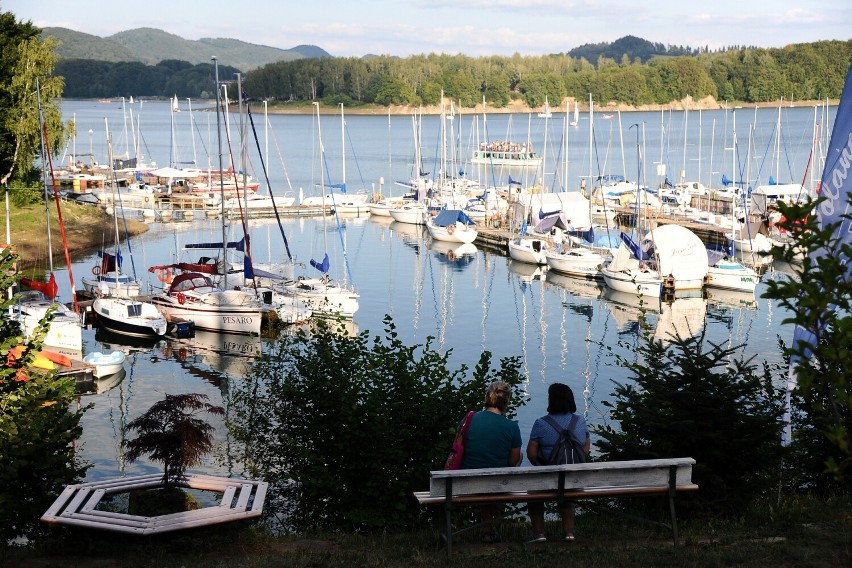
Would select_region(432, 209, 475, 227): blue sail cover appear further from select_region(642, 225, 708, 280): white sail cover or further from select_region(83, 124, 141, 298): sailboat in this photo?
select_region(83, 124, 141, 298): sailboat

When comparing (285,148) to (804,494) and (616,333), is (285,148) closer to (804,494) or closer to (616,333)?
(616,333)

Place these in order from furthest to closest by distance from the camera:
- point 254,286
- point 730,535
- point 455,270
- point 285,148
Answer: point 285,148
point 455,270
point 254,286
point 730,535

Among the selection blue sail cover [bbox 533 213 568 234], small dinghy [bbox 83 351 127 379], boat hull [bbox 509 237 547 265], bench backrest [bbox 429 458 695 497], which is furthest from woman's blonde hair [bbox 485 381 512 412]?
blue sail cover [bbox 533 213 568 234]

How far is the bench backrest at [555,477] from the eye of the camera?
8.07m

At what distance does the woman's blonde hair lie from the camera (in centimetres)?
837

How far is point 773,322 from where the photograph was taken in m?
37.3

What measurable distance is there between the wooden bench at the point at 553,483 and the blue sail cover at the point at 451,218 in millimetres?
49653

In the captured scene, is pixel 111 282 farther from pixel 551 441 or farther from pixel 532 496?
pixel 532 496

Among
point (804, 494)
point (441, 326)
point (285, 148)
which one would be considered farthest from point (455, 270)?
point (285, 148)

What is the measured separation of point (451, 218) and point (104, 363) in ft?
106

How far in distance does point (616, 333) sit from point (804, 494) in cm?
2555

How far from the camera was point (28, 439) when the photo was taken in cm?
1010

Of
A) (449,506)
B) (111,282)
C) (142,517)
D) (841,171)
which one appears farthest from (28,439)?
(111,282)

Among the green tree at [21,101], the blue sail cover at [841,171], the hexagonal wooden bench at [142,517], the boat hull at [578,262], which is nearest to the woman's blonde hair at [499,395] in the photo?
the hexagonal wooden bench at [142,517]
